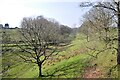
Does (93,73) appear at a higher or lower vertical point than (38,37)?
lower

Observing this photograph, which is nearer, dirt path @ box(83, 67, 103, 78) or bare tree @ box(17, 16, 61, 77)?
dirt path @ box(83, 67, 103, 78)

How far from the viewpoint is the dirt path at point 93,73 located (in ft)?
59.3

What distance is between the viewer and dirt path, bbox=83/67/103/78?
59.3 ft

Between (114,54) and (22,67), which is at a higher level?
(114,54)

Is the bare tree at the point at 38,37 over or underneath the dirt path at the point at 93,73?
over

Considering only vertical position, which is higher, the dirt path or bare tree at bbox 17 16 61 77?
bare tree at bbox 17 16 61 77

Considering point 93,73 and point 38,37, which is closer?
point 93,73

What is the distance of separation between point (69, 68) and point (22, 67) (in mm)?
9201

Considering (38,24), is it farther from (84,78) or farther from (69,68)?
(84,78)

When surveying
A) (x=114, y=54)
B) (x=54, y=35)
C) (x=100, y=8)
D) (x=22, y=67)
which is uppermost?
(x=100, y=8)

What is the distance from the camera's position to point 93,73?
1870 centimetres

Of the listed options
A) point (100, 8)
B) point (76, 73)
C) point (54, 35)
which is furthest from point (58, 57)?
point (100, 8)

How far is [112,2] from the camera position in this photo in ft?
52.8

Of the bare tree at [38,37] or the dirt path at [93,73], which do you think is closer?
the dirt path at [93,73]
